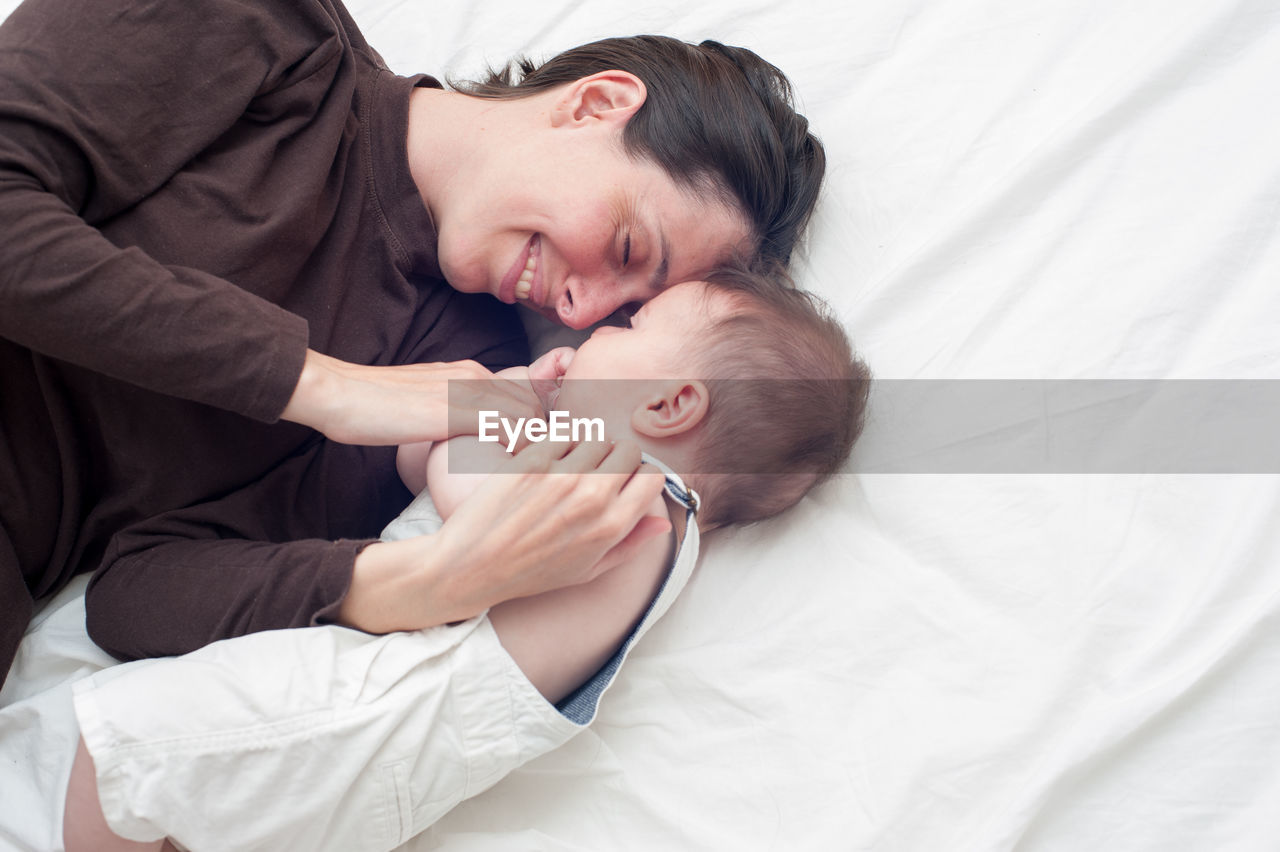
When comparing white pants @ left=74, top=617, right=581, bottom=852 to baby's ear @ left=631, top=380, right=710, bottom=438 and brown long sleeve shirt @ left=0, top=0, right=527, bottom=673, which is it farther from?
baby's ear @ left=631, top=380, right=710, bottom=438

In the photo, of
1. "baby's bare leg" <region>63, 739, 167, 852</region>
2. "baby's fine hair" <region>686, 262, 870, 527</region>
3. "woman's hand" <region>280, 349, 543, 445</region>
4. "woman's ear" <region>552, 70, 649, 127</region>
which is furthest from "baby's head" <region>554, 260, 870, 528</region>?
"baby's bare leg" <region>63, 739, 167, 852</region>

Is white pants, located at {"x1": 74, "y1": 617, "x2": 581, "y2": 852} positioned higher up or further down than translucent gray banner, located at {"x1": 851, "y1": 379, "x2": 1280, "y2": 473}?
further down

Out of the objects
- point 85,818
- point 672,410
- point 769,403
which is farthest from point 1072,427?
point 85,818

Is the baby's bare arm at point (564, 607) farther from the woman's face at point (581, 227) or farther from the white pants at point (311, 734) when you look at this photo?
the woman's face at point (581, 227)

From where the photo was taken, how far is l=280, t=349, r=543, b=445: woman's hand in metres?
0.89

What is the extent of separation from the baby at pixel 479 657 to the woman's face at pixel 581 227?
0.05 metres

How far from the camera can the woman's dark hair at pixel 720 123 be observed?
1095 mm

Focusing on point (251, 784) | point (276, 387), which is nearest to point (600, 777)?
point (251, 784)

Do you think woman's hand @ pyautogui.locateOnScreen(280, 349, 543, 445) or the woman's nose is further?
the woman's nose

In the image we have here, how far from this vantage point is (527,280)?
3.67 ft

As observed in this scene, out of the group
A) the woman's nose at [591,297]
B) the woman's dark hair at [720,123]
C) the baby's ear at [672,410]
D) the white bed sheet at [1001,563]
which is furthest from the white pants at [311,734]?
the woman's dark hair at [720,123]

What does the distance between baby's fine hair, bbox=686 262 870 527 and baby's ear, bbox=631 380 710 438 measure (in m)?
0.01

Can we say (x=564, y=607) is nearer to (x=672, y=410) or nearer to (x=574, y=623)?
(x=574, y=623)

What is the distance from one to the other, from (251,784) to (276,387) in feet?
1.15
